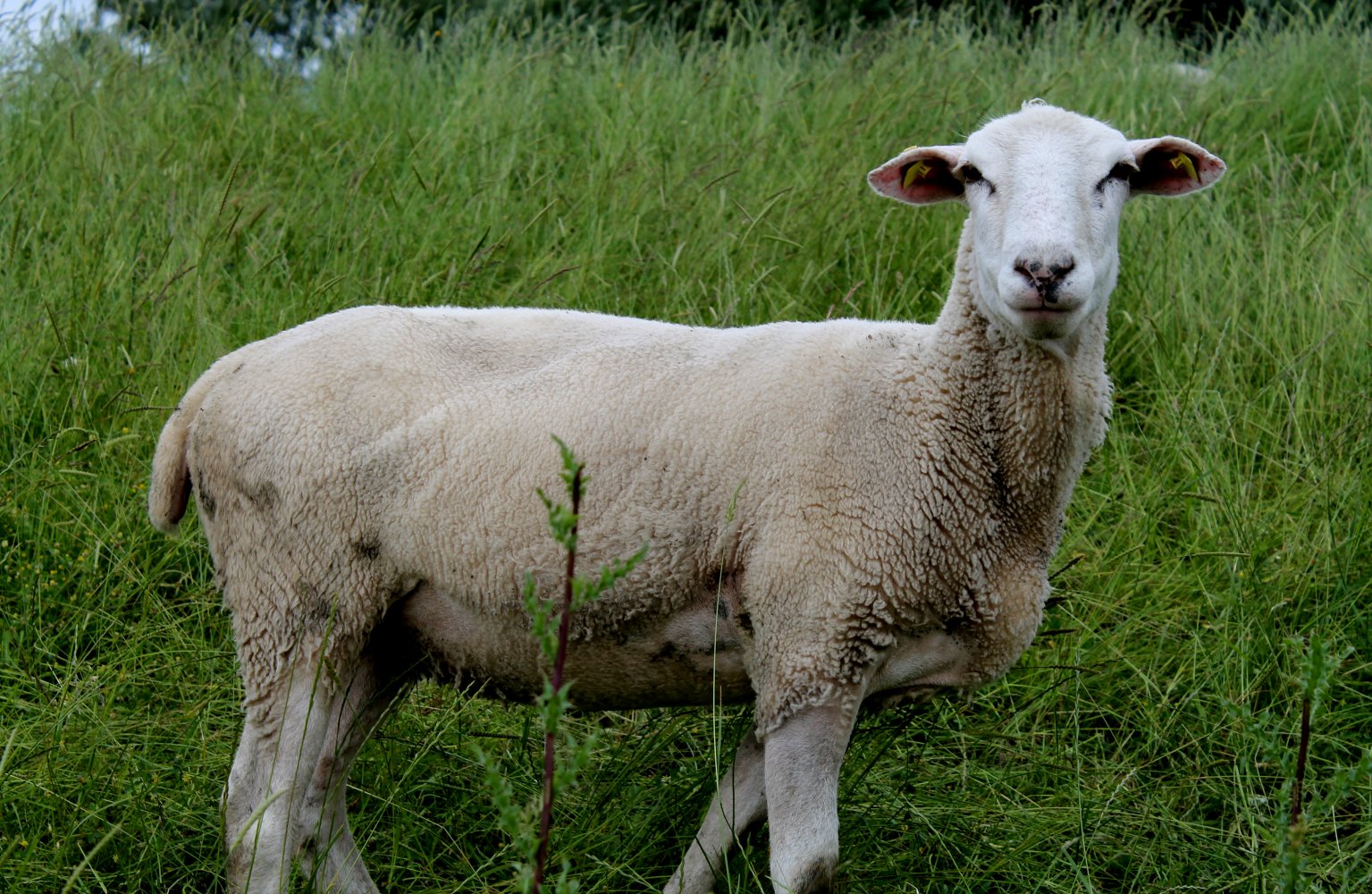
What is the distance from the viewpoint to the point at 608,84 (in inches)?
250

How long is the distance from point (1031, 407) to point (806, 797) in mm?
897

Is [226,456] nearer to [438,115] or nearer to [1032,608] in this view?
[1032,608]

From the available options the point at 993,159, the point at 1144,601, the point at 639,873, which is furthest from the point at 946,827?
the point at 993,159

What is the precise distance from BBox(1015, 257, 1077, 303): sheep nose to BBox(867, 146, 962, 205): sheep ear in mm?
496

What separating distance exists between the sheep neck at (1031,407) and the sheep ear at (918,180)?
27 cm

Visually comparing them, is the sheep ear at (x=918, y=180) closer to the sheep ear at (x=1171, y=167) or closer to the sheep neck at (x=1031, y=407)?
the sheep neck at (x=1031, y=407)

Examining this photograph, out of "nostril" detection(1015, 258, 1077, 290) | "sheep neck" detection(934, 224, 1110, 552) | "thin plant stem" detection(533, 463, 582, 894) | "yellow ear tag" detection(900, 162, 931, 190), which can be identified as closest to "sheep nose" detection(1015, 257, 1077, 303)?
"nostril" detection(1015, 258, 1077, 290)

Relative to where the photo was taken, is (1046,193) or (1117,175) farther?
(1117,175)

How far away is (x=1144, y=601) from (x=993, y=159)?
66.4 inches

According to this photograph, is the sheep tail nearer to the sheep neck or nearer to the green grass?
the green grass

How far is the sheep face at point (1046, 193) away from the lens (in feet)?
8.16

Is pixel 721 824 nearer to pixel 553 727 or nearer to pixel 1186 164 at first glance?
pixel 553 727

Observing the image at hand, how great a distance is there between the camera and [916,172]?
9.72 feet

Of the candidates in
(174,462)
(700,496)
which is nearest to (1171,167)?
(700,496)
